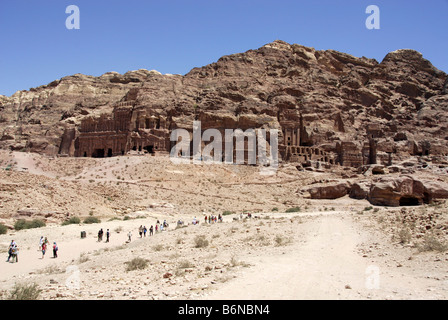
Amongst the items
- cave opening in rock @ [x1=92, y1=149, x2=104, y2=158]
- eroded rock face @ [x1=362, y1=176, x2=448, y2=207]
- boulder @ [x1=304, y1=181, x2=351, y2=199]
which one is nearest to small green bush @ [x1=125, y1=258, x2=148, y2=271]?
eroded rock face @ [x1=362, y1=176, x2=448, y2=207]

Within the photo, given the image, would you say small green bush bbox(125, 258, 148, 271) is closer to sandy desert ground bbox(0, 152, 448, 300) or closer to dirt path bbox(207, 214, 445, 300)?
sandy desert ground bbox(0, 152, 448, 300)

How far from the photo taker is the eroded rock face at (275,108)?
6638 cm

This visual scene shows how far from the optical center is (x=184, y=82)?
7925 centimetres

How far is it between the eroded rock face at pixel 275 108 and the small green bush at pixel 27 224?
34.9 metres

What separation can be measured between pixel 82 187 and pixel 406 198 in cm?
3817

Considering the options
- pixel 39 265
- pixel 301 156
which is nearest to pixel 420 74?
pixel 301 156

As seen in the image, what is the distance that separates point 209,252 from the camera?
1648 cm

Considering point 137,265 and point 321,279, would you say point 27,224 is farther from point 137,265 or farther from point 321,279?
point 321,279

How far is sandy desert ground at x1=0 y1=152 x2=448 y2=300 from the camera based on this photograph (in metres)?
9.59

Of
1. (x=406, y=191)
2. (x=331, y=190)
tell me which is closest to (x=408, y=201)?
(x=406, y=191)

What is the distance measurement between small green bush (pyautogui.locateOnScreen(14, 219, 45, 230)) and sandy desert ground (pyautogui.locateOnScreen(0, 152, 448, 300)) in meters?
0.77

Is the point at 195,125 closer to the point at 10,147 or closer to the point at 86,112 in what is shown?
the point at 86,112

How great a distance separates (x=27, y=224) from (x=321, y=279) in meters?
26.0
